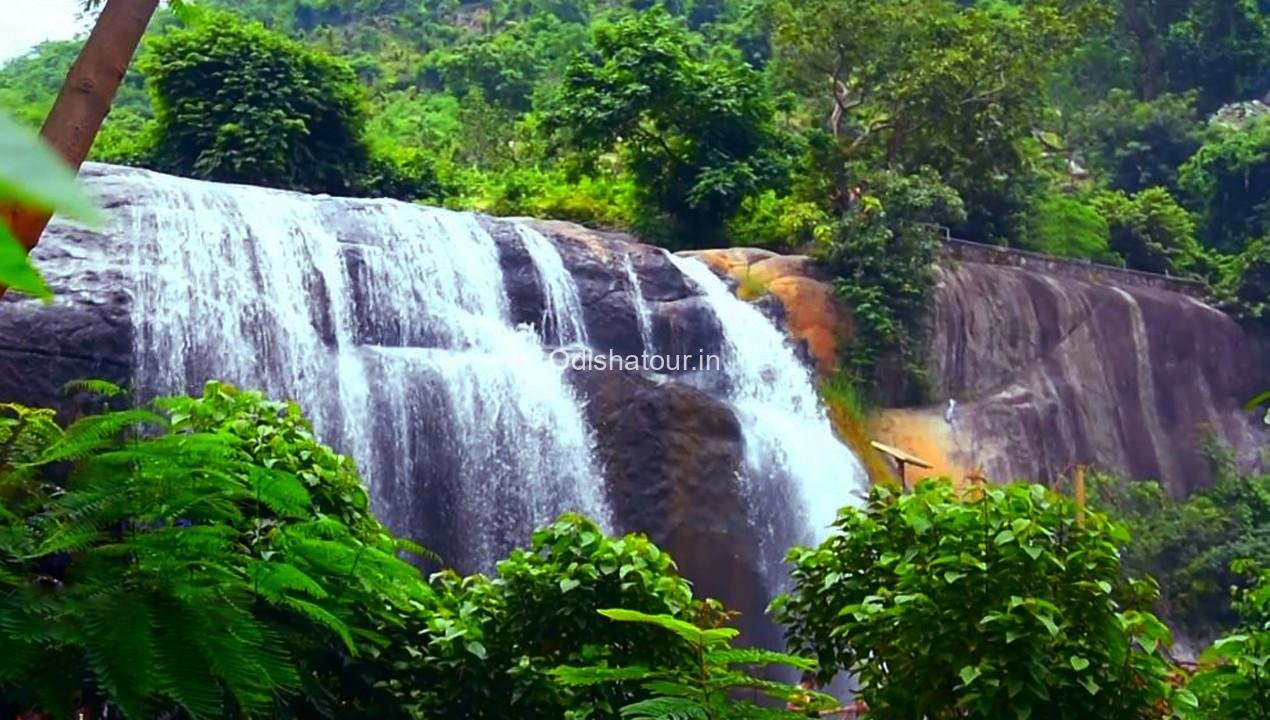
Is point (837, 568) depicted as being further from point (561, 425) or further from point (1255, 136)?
point (1255, 136)

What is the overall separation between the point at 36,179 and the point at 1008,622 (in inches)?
104

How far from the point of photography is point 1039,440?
14656 mm

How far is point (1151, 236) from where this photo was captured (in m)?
19.5

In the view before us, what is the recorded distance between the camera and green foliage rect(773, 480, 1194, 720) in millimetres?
2855

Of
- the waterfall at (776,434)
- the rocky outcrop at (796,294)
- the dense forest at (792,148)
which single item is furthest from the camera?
the dense forest at (792,148)

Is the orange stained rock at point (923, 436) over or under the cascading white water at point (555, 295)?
under

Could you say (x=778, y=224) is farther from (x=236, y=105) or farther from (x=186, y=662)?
(x=186, y=662)

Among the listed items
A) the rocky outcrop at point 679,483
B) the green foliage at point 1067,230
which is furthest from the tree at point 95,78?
the green foliage at point 1067,230

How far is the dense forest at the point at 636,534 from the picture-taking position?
7.61 ft

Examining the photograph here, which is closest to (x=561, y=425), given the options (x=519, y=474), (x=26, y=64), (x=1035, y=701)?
(x=519, y=474)

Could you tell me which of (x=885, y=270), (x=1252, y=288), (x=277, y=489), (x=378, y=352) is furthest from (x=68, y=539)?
(x=1252, y=288)

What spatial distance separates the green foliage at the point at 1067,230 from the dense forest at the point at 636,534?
0.17 ft

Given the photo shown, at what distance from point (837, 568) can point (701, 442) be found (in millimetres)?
6844

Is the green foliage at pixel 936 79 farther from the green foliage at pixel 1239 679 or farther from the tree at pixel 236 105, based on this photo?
the green foliage at pixel 1239 679
